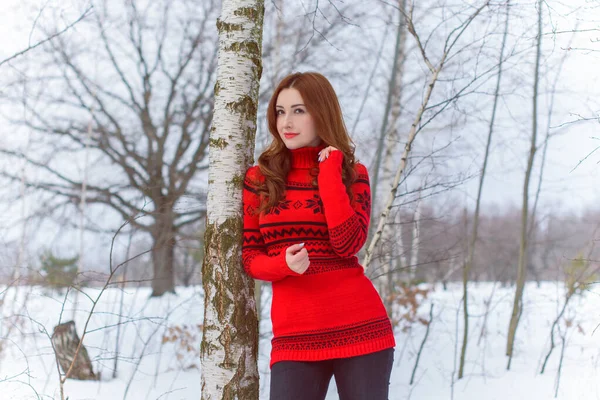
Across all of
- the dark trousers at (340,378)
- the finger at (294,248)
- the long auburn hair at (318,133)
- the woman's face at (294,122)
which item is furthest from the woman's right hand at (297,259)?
the woman's face at (294,122)

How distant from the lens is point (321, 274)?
2.28 metres

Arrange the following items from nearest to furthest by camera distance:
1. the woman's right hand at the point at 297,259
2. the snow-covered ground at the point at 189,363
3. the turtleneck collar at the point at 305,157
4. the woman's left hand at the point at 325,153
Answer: the woman's right hand at the point at 297,259 → the woman's left hand at the point at 325,153 → the turtleneck collar at the point at 305,157 → the snow-covered ground at the point at 189,363

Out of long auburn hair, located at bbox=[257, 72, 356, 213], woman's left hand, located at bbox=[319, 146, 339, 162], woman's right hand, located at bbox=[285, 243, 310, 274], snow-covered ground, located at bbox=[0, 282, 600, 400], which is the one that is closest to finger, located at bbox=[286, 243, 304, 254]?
woman's right hand, located at bbox=[285, 243, 310, 274]

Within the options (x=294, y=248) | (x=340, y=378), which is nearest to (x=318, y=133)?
(x=294, y=248)

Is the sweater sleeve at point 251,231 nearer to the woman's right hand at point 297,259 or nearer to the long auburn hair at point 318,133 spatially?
the long auburn hair at point 318,133

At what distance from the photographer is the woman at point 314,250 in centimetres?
220

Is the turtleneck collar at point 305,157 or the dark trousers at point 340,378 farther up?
the turtleneck collar at point 305,157

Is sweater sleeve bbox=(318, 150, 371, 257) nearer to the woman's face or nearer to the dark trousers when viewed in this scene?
the woman's face

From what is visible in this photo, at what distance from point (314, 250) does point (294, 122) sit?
0.58 m

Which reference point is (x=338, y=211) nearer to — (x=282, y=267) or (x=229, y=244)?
(x=282, y=267)

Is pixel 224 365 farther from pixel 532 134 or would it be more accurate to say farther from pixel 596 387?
pixel 532 134

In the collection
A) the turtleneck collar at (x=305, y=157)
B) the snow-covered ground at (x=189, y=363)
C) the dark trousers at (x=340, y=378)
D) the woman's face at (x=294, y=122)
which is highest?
the woman's face at (x=294, y=122)

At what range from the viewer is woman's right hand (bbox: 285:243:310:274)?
6.93 feet

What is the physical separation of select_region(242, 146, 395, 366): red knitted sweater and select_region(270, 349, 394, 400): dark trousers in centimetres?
4
